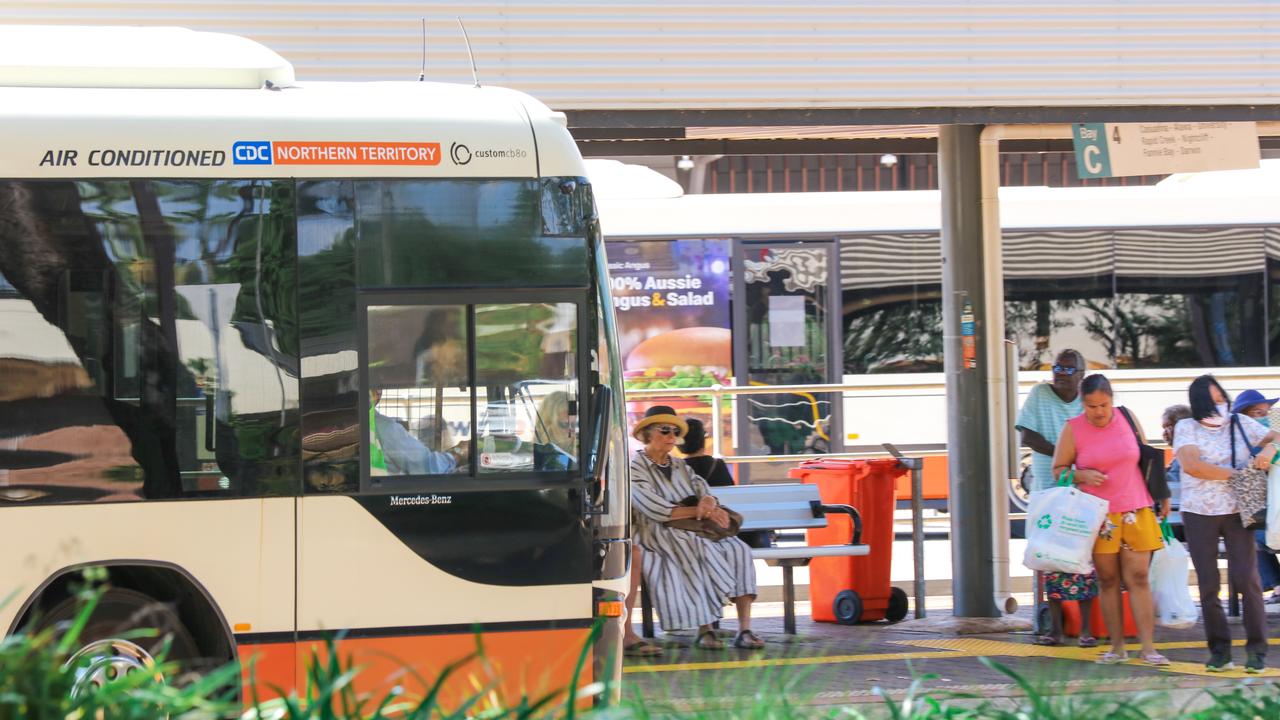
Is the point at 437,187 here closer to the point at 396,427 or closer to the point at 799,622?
the point at 396,427

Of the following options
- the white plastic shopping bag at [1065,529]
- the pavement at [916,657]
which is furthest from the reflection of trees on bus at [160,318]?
the white plastic shopping bag at [1065,529]

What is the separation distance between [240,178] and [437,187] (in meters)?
0.83

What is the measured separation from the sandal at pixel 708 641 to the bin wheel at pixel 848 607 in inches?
51.3

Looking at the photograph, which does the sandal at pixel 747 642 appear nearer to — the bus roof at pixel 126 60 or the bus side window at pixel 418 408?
the bus side window at pixel 418 408

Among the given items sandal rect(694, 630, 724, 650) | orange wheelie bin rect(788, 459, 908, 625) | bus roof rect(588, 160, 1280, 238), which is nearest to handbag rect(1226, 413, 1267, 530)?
orange wheelie bin rect(788, 459, 908, 625)

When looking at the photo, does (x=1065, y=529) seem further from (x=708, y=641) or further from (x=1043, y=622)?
(x=708, y=641)

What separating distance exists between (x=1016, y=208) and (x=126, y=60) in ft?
36.9

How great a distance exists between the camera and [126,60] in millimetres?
6832

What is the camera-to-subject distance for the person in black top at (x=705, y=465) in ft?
33.0

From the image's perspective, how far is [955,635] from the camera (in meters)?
9.80

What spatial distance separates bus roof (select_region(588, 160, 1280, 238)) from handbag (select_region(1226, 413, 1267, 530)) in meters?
7.84

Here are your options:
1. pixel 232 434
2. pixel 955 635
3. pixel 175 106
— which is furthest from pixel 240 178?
pixel 955 635

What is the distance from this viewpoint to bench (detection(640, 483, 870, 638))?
988 cm

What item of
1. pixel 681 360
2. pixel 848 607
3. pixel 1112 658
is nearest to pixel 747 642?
pixel 848 607
